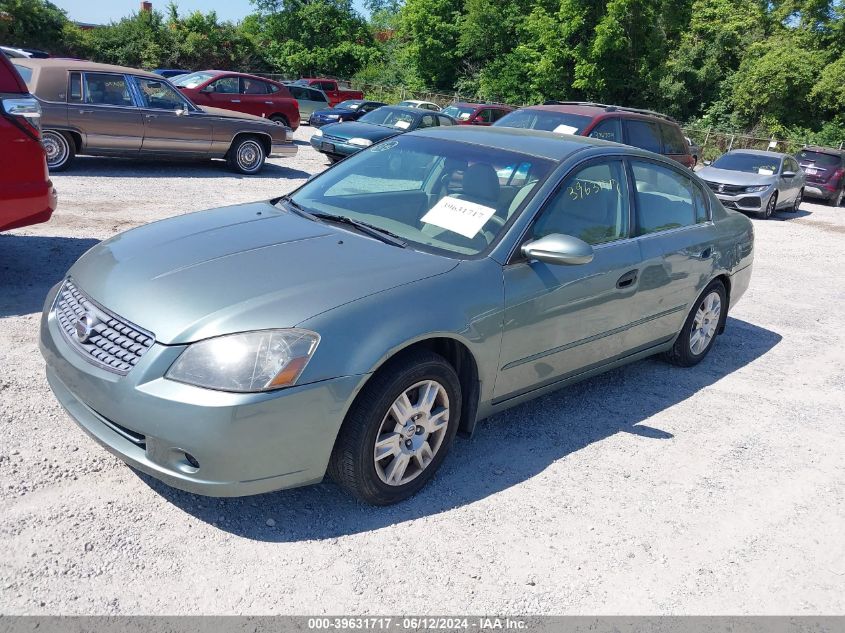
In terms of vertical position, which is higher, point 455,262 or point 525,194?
point 525,194

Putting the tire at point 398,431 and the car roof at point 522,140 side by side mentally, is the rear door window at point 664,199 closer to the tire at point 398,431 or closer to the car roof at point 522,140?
the car roof at point 522,140

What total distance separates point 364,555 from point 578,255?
180cm

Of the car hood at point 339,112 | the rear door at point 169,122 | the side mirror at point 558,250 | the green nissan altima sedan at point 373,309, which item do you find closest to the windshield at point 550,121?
the rear door at point 169,122

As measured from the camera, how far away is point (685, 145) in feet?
46.2

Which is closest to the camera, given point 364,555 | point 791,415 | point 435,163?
point 364,555

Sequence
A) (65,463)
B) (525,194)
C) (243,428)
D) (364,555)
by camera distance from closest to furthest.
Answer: (243,428)
(364,555)
(65,463)
(525,194)

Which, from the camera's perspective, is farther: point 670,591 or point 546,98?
point 546,98

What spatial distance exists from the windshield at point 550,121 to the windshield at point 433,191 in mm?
7131

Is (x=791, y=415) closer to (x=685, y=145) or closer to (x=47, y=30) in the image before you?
(x=685, y=145)

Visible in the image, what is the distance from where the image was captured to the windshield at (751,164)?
15.8 m

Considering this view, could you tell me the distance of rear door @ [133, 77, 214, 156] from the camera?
11.3 meters

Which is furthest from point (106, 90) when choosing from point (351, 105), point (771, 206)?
point (351, 105)

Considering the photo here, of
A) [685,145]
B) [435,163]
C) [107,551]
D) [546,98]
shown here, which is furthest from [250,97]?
[546,98]

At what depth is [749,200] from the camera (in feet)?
49.8
